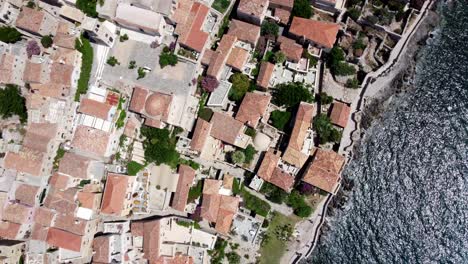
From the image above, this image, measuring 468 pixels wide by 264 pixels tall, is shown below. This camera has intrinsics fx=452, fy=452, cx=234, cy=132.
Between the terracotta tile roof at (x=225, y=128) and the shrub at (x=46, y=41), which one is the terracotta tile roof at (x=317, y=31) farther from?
the shrub at (x=46, y=41)

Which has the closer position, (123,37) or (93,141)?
(93,141)

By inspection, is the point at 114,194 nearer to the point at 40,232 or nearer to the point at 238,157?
the point at 40,232

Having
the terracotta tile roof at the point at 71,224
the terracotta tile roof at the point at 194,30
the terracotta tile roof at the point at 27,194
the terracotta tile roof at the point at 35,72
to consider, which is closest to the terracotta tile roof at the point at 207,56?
the terracotta tile roof at the point at 194,30

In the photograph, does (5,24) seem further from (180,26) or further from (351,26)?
(351,26)

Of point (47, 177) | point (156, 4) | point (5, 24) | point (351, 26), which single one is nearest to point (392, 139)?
point (351, 26)

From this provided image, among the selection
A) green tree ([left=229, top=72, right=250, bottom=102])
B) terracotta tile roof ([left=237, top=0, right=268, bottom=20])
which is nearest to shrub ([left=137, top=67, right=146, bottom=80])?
green tree ([left=229, top=72, right=250, bottom=102])

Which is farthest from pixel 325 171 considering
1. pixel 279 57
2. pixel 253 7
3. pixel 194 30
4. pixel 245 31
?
pixel 194 30
